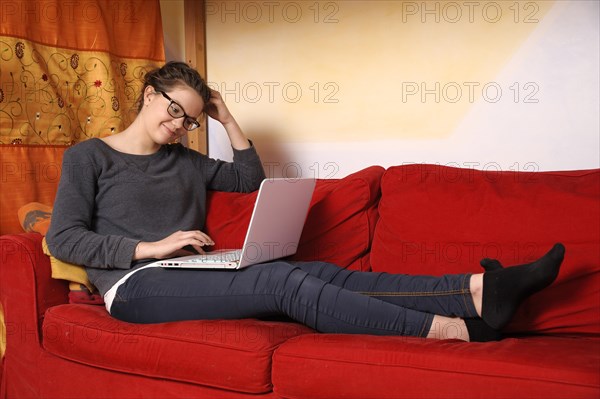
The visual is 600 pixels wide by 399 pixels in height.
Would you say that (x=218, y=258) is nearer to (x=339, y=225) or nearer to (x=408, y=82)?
(x=339, y=225)

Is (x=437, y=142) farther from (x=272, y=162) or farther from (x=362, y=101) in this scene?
(x=272, y=162)

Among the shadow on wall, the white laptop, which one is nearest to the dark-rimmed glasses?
the white laptop

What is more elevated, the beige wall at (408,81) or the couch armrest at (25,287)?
the beige wall at (408,81)

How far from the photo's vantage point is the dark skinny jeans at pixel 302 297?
1539 millimetres

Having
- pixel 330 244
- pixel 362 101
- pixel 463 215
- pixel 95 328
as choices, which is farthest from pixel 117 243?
pixel 362 101

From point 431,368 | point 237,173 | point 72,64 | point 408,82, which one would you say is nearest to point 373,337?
point 431,368

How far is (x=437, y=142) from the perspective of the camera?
8.01 feet

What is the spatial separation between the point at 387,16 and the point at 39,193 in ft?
4.72

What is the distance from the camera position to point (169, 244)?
5.73ft

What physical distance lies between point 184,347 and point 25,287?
1.85 feet

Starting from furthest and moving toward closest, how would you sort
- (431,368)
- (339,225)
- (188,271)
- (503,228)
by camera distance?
(339,225) → (503,228) → (188,271) → (431,368)

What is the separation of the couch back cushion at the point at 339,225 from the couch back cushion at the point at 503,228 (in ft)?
0.17

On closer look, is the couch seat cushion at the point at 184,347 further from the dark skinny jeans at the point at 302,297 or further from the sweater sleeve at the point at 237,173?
the sweater sleeve at the point at 237,173

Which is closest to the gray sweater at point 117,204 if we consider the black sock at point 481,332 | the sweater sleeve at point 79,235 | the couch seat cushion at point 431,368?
the sweater sleeve at point 79,235
